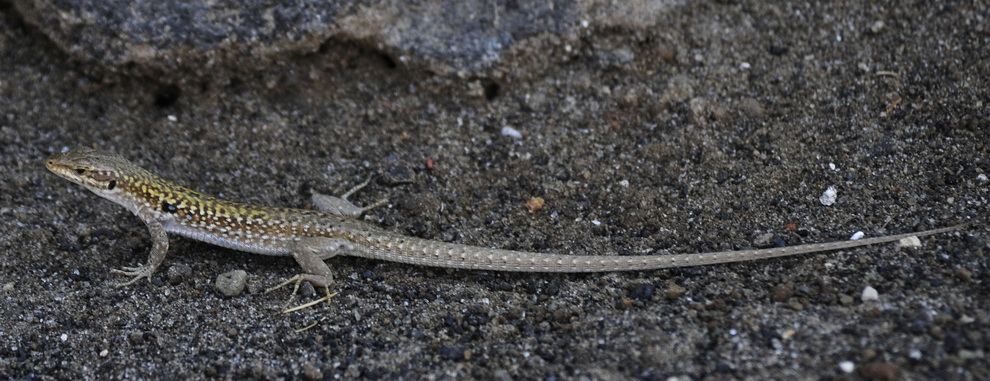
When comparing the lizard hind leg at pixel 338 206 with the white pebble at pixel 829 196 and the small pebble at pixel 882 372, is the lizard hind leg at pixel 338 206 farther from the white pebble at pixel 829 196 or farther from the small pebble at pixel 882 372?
the small pebble at pixel 882 372

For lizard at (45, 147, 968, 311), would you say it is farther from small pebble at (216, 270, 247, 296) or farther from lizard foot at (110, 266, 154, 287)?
small pebble at (216, 270, 247, 296)

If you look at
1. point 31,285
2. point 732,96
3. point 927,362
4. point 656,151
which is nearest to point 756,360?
point 927,362

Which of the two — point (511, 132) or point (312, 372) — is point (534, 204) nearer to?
point (511, 132)

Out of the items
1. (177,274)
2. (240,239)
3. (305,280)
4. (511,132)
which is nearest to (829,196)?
(511,132)

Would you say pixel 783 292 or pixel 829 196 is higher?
pixel 829 196

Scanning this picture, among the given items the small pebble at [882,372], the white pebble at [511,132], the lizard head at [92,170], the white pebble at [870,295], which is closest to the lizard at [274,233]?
the lizard head at [92,170]
